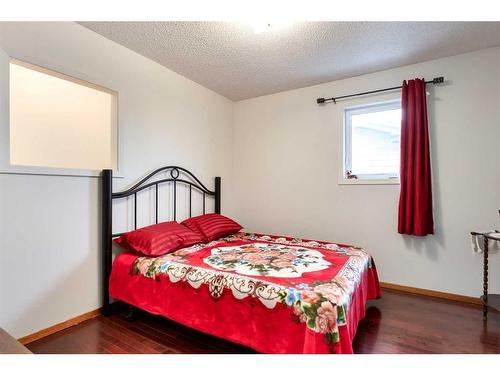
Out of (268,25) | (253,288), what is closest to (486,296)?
(253,288)

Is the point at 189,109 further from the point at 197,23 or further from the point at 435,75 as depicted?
the point at 435,75

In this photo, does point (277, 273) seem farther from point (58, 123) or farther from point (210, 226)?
point (58, 123)

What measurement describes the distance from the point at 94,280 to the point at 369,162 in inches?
113

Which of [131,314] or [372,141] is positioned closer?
[131,314]

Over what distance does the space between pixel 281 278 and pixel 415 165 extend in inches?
69.9

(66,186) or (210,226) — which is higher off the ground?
(66,186)

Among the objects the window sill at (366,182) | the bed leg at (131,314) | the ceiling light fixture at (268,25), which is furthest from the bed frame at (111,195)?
the window sill at (366,182)

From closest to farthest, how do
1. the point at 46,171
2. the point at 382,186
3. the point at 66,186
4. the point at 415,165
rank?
1. the point at 46,171
2. the point at 66,186
3. the point at 415,165
4. the point at 382,186

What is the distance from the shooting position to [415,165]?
2.40 meters

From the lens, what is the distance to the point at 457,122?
2.35 m

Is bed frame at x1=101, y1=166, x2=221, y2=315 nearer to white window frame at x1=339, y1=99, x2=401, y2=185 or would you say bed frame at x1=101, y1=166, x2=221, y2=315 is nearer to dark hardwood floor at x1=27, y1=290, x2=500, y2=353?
dark hardwood floor at x1=27, y1=290, x2=500, y2=353

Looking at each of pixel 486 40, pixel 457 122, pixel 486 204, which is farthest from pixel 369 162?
pixel 486 40

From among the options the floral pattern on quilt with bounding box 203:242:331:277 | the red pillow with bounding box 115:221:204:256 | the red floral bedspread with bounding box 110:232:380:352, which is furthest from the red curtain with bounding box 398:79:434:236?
the red pillow with bounding box 115:221:204:256
